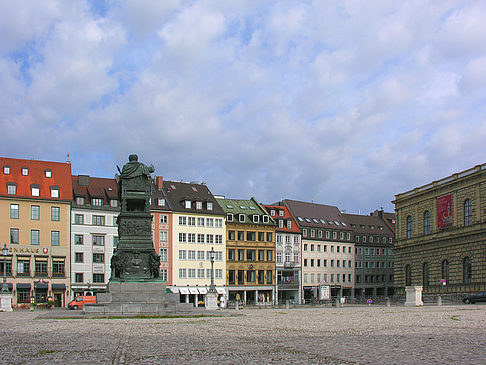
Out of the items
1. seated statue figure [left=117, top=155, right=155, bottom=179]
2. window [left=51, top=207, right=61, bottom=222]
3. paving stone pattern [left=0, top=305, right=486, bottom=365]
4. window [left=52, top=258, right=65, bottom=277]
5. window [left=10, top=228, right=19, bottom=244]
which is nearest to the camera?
paving stone pattern [left=0, top=305, right=486, bottom=365]

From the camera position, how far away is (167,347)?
50.0ft

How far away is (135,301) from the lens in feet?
106

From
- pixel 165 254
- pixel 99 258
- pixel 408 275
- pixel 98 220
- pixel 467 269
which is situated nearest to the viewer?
pixel 467 269

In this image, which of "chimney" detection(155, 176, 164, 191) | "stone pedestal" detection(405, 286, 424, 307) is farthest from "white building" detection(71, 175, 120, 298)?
"stone pedestal" detection(405, 286, 424, 307)

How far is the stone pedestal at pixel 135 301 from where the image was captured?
1222 inches

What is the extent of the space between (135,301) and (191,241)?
180 feet

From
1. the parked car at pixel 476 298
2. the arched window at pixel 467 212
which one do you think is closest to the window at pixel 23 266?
the parked car at pixel 476 298

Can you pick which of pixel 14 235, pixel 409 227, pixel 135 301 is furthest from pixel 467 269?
pixel 135 301

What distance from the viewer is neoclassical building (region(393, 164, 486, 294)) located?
7225 cm

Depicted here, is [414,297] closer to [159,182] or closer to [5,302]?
[5,302]

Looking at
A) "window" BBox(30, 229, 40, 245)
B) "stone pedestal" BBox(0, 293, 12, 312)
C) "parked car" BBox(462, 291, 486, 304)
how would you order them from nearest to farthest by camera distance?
"stone pedestal" BBox(0, 293, 12, 312)
"parked car" BBox(462, 291, 486, 304)
"window" BBox(30, 229, 40, 245)

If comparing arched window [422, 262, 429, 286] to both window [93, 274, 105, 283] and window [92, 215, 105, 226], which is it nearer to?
window [93, 274, 105, 283]

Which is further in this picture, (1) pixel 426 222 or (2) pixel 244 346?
(1) pixel 426 222

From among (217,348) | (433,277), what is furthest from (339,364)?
(433,277)
